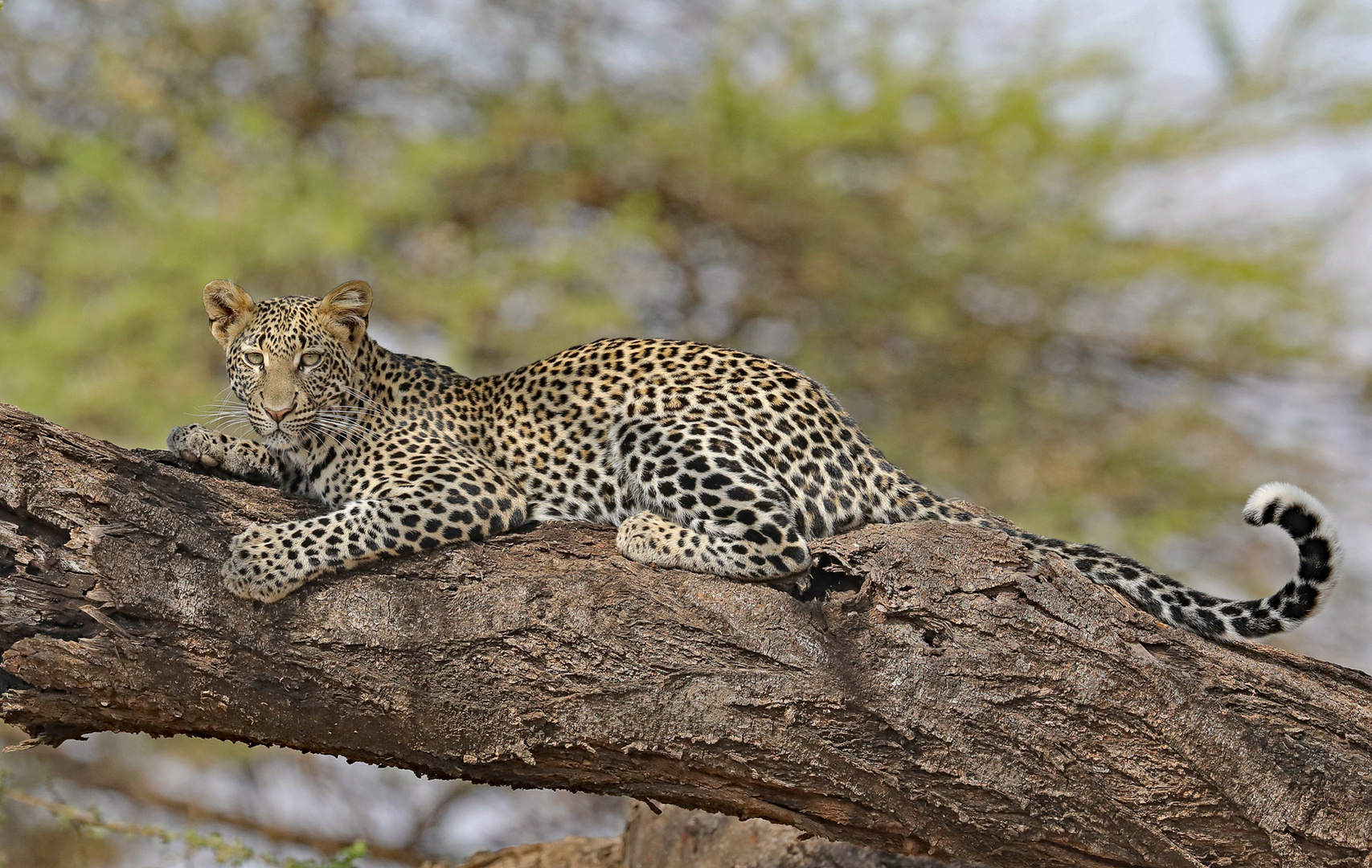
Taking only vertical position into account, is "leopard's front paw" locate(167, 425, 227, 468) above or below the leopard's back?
below

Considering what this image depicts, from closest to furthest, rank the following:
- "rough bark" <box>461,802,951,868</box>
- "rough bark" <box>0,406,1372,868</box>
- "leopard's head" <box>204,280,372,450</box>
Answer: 1. "rough bark" <box>0,406,1372,868</box>
2. "leopard's head" <box>204,280,372,450</box>
3. "rough bark" <box>461,802,951,868</box>

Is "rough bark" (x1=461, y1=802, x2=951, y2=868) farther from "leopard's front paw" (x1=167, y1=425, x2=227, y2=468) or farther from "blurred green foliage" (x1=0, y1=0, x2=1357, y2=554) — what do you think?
"blurred green foliage" (x1=0, y1=0, x2=1357, y2=554)

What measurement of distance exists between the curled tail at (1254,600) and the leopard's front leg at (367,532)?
210 cm

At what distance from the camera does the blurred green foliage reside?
41.9 feet

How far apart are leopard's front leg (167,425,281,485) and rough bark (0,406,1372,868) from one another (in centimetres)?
57

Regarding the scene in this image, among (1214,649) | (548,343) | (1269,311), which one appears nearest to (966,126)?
(1269,311)

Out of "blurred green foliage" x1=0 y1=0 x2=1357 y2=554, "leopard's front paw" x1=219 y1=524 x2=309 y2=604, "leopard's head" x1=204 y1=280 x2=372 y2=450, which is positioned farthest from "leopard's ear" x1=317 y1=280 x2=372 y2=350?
"blurred green foliage" x1=0 y1=0 x2=1357 y2=554

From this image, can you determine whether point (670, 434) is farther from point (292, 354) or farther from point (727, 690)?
point (292, 354)

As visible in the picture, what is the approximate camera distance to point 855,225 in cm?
1409

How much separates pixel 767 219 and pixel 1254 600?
9835 mm

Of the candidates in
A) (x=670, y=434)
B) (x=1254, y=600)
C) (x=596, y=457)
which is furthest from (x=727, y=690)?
(x=1254, y=600)

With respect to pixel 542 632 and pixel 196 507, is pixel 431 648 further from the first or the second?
pixel 196 507

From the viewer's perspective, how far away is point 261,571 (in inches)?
182

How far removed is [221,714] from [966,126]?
11160mm
